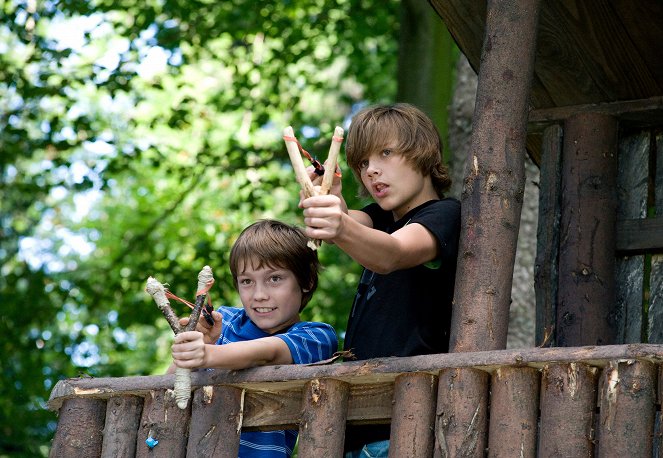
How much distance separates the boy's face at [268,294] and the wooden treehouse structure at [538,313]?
1.53 feet

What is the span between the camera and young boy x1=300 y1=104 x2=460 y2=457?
3.98m

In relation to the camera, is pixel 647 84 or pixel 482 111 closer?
pixel 482 111

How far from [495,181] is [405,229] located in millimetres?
401

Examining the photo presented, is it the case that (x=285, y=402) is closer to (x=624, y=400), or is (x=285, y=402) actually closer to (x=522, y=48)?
(x=624, y=400)

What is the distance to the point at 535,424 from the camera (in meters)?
3.45

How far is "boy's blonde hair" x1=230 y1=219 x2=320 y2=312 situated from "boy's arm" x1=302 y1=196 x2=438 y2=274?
654mm

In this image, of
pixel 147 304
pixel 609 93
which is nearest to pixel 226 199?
pixel 147 304

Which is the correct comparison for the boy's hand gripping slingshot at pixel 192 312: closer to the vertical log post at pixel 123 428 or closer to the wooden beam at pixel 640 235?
the vertical log post at pixel 123 428

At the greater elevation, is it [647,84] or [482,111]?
[647,84]

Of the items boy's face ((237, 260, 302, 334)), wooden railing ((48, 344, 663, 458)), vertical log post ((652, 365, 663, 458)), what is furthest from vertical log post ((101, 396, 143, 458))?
vertical log post ((652, 365, 663, 458))

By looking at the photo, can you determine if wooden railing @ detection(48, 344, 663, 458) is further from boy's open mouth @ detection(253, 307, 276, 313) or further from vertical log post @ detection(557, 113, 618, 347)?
vertical log post @ detection(557, 113, 618, 347)

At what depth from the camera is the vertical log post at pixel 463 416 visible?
349 centimetres

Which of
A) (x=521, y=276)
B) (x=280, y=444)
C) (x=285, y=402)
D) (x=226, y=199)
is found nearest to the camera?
(x=285, y=402)

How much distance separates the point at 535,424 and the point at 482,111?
1.17 m
